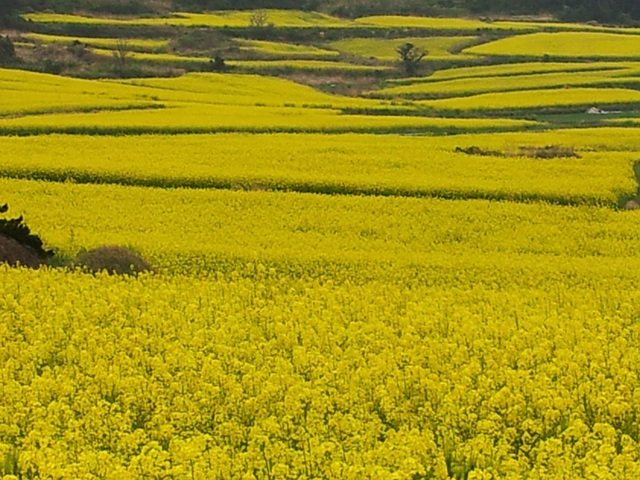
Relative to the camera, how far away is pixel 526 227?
2289 cm

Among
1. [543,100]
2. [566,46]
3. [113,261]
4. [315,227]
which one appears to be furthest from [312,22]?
[113,261]

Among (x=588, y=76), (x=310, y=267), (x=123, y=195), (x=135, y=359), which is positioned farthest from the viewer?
(x=588, y=76)

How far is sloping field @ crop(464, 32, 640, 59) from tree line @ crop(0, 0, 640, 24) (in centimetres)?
1379

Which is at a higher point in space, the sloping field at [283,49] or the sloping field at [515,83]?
the sloping field at [283,49]

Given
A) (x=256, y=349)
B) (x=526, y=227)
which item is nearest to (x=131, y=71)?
(x=526, y=227)

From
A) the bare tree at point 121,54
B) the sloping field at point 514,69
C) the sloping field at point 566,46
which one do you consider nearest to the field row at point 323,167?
the bare tree at point 121,54

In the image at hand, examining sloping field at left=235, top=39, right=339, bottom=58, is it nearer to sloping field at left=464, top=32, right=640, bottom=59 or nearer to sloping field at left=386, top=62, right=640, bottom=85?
sloping field at left=386, top=62, right=640, bottom=85

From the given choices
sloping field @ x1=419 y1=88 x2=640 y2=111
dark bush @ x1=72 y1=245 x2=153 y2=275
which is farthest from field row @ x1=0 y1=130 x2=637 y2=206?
sloping field @ x1=419 y1=88 x2=640 y2=111

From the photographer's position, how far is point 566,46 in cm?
6625

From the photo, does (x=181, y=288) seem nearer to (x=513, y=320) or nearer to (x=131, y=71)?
(x=513, y=320)

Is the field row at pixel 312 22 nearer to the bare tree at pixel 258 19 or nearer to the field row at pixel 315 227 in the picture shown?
the bare tree at pixel 258 19

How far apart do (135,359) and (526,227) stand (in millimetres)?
11614

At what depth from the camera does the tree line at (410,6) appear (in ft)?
252

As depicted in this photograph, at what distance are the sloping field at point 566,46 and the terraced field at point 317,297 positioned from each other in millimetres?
21899
